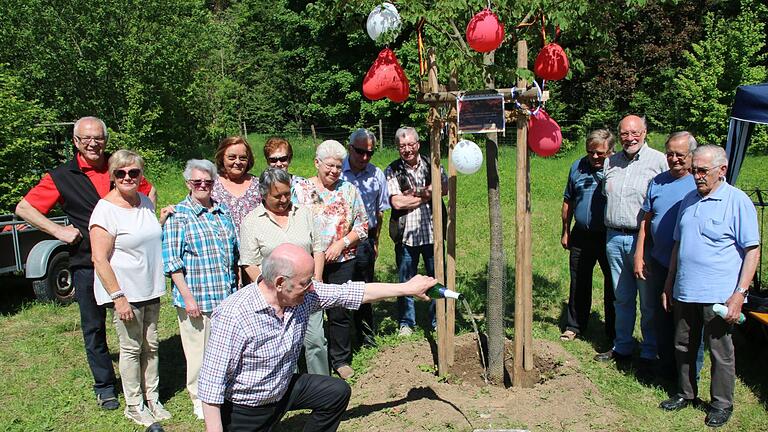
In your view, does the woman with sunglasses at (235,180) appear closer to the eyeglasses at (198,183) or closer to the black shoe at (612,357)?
the eyeglasses at (198,183)

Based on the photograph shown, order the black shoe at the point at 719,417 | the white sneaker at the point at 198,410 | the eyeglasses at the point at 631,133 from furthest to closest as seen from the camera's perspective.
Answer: the eyeglasses at the point at 631,133 < the white sneaker at the point at 198,410 < the black shoe at the point at 719,417

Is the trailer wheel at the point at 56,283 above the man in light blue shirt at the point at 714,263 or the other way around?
the other way around

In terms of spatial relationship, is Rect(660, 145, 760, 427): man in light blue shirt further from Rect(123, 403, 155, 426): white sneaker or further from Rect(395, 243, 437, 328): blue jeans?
Rect(123, 403, 155, 426): white sneaker

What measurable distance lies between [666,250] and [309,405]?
9.66 ft

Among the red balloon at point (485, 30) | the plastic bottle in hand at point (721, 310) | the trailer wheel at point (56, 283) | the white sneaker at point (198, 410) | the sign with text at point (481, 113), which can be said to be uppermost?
the red balloon at point (485, 30)

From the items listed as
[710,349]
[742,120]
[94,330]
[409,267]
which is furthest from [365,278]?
[742,120]

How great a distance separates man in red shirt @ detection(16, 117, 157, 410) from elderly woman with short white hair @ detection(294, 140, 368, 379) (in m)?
1.47

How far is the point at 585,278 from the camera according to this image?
565cm

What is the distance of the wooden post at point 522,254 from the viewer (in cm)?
421

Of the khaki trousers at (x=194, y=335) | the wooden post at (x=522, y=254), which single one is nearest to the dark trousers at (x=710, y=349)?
the wooden post at (x=522, y=254)

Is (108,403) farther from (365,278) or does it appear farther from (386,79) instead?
(386,79)

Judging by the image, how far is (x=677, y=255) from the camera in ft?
14.3

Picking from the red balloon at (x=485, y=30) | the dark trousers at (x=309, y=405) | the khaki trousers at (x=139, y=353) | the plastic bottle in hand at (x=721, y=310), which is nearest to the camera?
the dark trousers at (x=309, y=405)

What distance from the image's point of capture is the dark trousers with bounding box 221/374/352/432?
127 inches
